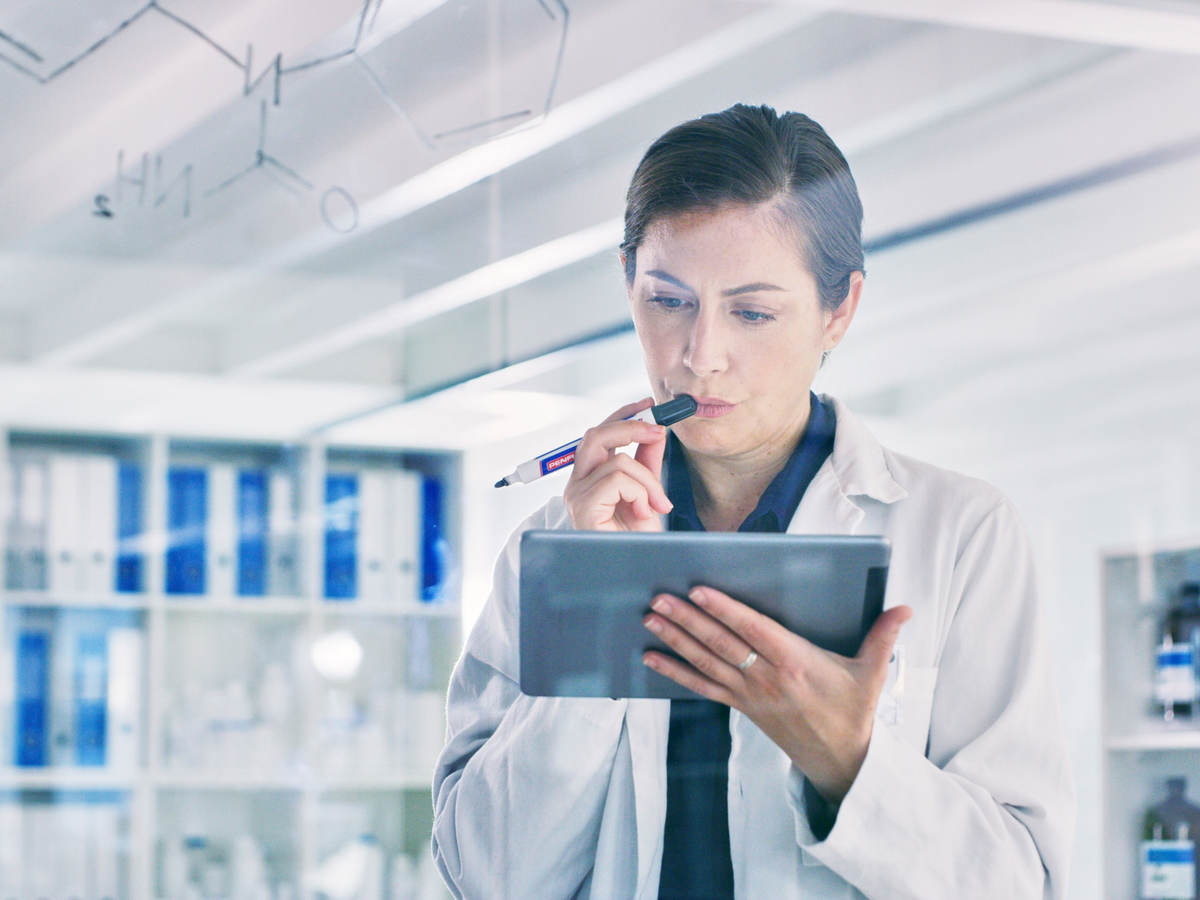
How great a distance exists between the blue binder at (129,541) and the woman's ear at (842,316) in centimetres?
106

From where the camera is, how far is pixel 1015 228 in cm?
191

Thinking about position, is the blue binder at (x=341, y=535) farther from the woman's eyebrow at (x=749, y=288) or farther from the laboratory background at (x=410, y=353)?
the woman's eyebrow at (x=749, y=288)

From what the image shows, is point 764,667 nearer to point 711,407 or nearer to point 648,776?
point 648,776

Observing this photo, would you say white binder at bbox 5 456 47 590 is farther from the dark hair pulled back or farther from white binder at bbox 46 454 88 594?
the dark hair pulled back

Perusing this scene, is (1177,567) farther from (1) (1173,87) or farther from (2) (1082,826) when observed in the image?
(1) (1173,87)

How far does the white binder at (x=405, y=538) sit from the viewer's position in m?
1.76

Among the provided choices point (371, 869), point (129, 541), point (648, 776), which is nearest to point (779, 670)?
point (648, 776)

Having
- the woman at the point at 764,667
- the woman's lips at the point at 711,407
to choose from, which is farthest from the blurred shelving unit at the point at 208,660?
the woman's lips at the point at 711,407

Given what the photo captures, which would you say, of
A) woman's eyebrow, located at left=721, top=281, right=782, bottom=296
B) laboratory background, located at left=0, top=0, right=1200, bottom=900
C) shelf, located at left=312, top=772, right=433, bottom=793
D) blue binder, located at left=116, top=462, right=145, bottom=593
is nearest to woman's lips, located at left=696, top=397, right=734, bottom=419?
woman's eyebrow, located at left=721, top=281, right=782, bottom=296

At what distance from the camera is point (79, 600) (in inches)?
76.3

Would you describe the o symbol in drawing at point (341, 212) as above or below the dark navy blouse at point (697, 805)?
above

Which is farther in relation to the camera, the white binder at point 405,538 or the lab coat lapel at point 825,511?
the white binder at point 405,538

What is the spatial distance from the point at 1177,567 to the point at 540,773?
1.35 m

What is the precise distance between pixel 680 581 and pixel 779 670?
101 mm
